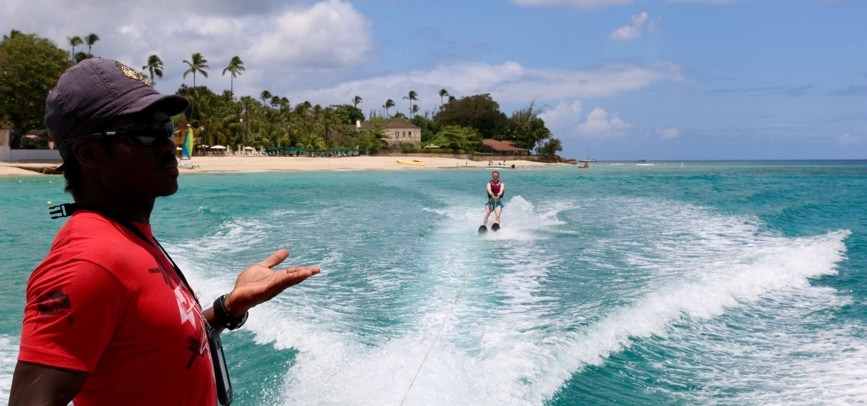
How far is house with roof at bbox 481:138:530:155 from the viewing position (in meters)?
124

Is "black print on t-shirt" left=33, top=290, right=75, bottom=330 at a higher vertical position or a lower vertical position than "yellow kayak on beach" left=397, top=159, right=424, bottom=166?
higher

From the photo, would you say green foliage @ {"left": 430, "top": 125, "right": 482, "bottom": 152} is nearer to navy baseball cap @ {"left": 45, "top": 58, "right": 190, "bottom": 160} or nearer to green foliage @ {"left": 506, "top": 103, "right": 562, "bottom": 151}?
green foliage @ {"left": 506, "top": 103, "right": 562, "bottom": 151}

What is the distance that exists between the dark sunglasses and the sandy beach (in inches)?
2220

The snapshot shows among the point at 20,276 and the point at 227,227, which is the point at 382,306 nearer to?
the point at 20,276

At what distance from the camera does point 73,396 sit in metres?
1.48

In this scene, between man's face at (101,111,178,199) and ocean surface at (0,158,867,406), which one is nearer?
man's face at (101,111,178,199)

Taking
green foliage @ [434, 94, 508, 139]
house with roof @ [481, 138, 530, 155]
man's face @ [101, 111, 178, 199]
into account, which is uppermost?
green foliage @ [434, 94, 508, 139]

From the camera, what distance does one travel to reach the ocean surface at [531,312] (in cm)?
653

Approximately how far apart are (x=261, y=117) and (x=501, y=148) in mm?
48485

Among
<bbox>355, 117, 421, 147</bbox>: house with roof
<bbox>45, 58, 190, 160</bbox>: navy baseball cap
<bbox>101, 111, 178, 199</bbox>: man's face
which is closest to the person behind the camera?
<bbox>45, 58, 190, 160</bbox>: navy baseball cap

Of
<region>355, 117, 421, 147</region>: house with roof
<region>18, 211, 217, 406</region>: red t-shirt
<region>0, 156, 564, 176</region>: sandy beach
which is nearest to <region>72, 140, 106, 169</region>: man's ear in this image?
<region>18, 211, 217, 406</region>: red t-shirt

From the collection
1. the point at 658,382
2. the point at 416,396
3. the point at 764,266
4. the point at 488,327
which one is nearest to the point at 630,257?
the point at 764,266

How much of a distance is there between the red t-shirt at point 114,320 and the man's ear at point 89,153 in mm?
184

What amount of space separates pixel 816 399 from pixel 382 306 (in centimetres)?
592
